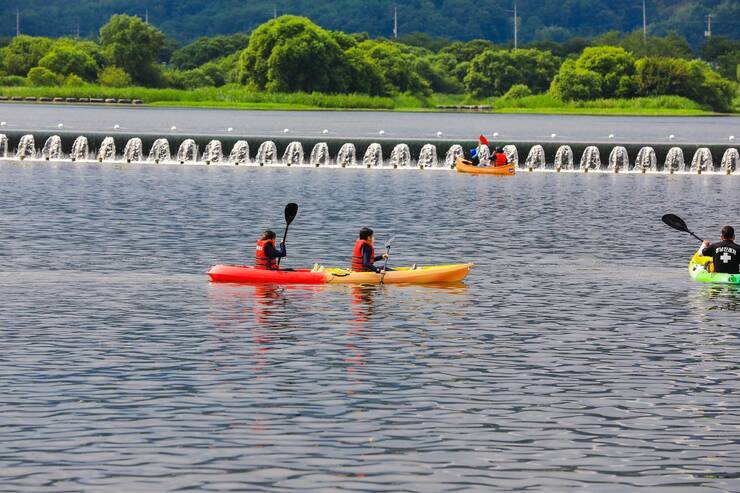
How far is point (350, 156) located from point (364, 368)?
70.1 meters

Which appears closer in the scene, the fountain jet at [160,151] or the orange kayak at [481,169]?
the orange kayak at [481,169]

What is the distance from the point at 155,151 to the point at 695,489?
81789mm

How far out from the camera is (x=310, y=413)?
23.2 meters

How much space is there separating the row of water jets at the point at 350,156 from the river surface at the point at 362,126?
23512 millimetres

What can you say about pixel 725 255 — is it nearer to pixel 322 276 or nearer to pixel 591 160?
pixel 322 276

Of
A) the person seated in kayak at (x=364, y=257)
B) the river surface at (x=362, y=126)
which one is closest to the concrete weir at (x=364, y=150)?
the river surface at (x=362, y=126)

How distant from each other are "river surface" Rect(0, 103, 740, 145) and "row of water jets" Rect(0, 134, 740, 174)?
23512 millimetres

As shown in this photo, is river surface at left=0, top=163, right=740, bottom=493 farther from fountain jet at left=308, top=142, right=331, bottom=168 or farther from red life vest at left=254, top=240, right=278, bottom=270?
fountain jet at left=308, top=142, right=331, bottom=168

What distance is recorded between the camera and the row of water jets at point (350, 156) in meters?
94.4

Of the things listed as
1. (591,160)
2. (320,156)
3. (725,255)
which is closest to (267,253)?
(725,255)

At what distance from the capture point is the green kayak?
39250mm

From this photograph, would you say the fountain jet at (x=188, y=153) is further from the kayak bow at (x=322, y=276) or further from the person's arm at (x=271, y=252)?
the person's arm at (x=271, y=252)

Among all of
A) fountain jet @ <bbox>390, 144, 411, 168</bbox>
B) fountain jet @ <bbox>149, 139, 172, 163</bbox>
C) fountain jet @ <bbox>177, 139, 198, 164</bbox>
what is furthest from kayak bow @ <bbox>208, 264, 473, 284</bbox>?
fountain jet @ <bbox>149, 139, 172, 163</bbox>

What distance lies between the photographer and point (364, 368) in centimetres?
2703
